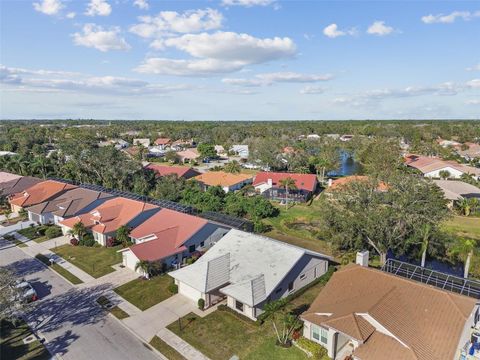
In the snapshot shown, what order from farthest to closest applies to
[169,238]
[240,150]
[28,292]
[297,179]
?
[240,150] < [297,179] < [169,238] < [28,292]

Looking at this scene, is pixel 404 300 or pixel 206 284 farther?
pixel 206 284

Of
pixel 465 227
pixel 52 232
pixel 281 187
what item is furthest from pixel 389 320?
pixel 281 187

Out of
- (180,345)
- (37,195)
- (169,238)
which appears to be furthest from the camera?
(37,195)

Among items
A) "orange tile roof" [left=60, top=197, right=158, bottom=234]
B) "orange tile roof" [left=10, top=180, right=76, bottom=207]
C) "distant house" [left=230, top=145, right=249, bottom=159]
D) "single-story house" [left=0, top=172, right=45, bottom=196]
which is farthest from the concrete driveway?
"distant house" [left=230, top=145, right=249, bottom=159]

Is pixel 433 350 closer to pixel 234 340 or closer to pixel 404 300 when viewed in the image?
pixel 404 300

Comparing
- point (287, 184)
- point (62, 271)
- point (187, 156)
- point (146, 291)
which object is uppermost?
point (287, 184)

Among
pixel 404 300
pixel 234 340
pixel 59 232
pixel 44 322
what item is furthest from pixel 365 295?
pixel 59 232

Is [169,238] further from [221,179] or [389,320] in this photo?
[221,179]
